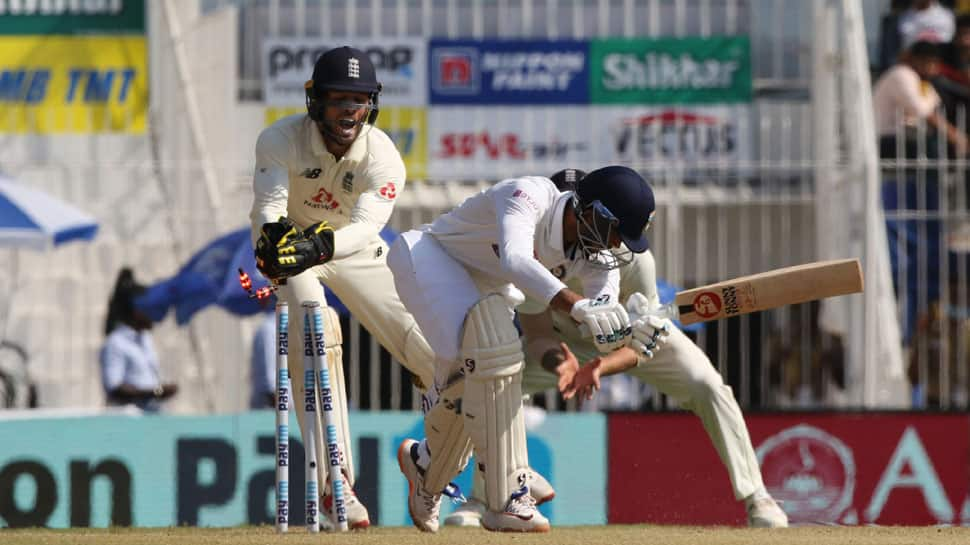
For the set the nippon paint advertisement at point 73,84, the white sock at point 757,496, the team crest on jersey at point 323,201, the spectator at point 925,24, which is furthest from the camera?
the nippon paint advertisement at point 73,84

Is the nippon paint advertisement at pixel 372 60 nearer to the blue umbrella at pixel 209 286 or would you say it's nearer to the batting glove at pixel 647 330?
the blue umbrella at pixel 209 286

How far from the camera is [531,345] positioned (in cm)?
855

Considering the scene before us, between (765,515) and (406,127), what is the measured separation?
19.5 ft

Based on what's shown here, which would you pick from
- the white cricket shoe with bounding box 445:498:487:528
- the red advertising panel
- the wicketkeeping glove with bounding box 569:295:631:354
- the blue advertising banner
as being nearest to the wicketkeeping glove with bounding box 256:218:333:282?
the wicketkeeping glove with bounding box 569:295:631:354

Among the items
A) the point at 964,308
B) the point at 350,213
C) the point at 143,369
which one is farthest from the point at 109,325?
the point at 964,308

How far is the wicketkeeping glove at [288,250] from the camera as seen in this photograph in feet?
23.1

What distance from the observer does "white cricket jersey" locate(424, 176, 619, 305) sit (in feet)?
21.6

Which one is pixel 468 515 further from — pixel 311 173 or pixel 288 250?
pixel 288 250

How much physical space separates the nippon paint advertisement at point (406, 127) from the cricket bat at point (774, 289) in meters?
6.79

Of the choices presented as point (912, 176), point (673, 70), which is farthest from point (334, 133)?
point (673, 70)

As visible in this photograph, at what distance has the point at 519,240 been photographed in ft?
21.8

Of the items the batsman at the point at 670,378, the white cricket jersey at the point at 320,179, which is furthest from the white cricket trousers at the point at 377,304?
the batsman at the point at 670,378

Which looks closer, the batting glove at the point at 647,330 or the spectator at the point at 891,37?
the batting glove at the point at 647,330

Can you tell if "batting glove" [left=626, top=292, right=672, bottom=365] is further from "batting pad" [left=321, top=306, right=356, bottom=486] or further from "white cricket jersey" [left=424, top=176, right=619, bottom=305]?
"batting pad" [left=321, top=306, right=356, bottom=486]
